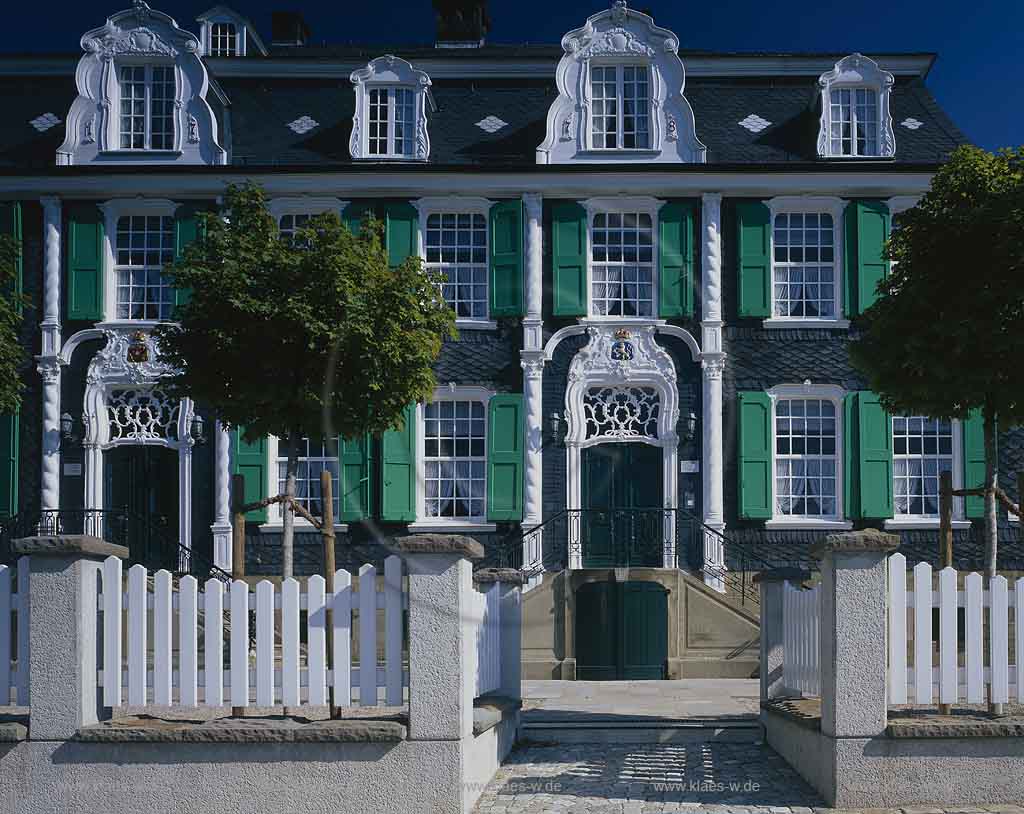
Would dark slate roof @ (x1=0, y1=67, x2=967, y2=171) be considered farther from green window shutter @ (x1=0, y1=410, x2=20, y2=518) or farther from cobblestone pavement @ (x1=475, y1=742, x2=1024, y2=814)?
cobblestone pavement @ (x1=475, y1=742, x2=1024, y2=814)

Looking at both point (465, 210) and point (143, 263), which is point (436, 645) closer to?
point (465, 210)

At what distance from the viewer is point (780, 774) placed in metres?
9.55

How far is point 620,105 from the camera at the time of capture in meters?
20.9

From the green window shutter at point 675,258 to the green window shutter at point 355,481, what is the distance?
4832mm

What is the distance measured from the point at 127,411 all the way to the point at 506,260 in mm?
6082

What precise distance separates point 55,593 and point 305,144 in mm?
14374

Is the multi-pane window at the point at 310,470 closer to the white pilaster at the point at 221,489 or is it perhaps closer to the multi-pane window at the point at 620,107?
the white pilaster at the point at 221,489

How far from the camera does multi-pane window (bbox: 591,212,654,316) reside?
67.5 ft

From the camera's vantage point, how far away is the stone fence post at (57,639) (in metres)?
8.04

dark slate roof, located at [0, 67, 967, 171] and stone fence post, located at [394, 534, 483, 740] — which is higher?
dark slate roof, located at [0, 67, 967, 171]

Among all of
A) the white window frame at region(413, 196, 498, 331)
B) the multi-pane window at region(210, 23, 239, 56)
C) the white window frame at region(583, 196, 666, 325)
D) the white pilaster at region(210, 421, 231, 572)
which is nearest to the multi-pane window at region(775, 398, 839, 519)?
the white window frame at region(583, 196, 666, 325)

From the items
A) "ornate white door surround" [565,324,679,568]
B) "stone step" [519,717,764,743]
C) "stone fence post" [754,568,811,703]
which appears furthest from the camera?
"ornate white door surround" [565,324,679,568]

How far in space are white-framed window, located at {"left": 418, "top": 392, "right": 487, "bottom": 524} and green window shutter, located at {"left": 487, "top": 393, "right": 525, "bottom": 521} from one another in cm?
30

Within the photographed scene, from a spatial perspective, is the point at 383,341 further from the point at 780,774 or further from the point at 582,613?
the point at 582,613
